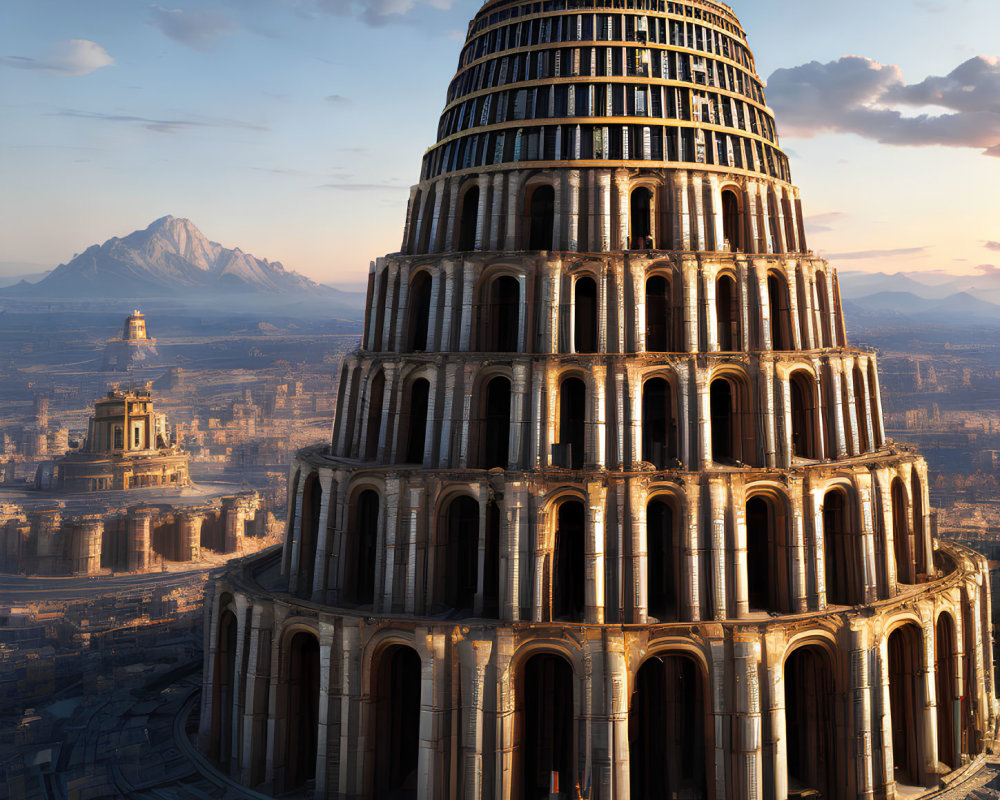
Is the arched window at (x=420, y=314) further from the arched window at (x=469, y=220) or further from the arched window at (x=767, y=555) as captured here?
the arched window at (x=767, y=555)

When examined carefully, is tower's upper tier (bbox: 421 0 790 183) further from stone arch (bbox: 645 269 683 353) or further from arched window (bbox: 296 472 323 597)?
arched window (bbox: 296 472 323 597)

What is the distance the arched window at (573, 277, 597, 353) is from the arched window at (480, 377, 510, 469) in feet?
14.0

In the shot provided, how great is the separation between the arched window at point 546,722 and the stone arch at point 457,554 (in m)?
4.38

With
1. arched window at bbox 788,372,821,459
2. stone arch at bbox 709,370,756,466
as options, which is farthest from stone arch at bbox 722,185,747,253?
stone arch at bbox 709,370,756,466

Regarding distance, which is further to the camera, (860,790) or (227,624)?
(227,624)

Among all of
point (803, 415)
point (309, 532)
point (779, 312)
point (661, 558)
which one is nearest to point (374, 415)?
point (309, 532)

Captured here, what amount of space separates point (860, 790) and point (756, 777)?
223 inches

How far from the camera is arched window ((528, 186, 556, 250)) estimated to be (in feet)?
137

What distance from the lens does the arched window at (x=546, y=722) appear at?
118ft

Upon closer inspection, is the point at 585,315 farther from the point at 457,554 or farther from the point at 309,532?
the point at 309,532

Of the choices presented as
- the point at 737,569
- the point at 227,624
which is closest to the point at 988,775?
the point at 737,569

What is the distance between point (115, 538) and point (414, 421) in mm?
101431

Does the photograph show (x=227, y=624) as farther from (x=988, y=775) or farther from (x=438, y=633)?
(x=988, y=775)

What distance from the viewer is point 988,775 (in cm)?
3881
